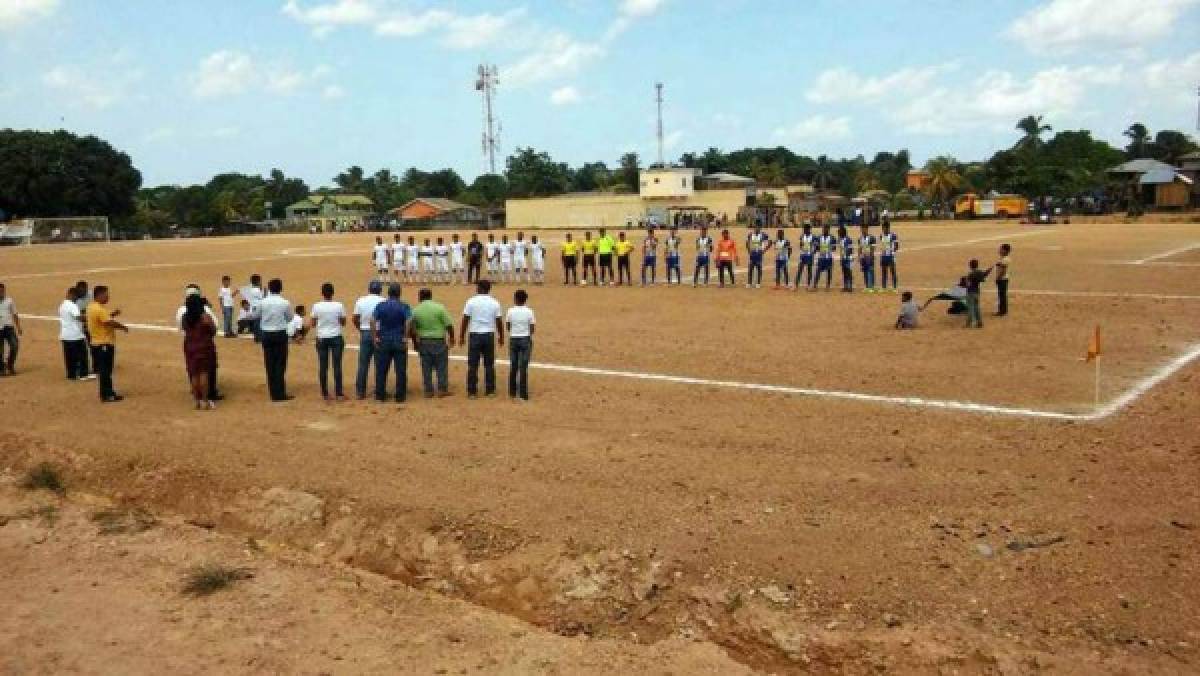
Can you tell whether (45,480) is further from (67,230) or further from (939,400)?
(67,230)

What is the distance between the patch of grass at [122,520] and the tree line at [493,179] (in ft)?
269

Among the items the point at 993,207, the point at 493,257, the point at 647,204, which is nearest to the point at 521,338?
the point at 493,257

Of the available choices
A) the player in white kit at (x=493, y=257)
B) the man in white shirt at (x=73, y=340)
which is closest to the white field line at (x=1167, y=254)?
the player in white kit at (x=493, y=257)

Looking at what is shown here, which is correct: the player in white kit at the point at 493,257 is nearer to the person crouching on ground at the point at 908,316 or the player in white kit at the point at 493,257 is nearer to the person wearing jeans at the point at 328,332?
the person crouching on ground at the point at 908,316

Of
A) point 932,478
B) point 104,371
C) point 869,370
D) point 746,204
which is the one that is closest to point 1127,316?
point 869,370

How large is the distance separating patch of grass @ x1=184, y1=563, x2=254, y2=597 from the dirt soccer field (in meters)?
0.15

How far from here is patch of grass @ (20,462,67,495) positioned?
33.7 feet

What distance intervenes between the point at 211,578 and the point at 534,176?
10237 centimetres

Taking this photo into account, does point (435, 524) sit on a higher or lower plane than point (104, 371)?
lower

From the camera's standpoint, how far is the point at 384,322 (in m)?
12.4

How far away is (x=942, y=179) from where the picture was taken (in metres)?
91.0

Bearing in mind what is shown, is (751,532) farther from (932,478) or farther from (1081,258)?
(1081,258)

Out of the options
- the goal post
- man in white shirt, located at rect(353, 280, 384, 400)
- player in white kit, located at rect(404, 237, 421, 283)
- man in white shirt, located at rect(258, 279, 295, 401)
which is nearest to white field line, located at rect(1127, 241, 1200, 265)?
player in white kit, located at rect(404, 237, 421, 283)

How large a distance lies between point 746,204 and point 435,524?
79.1 meters
